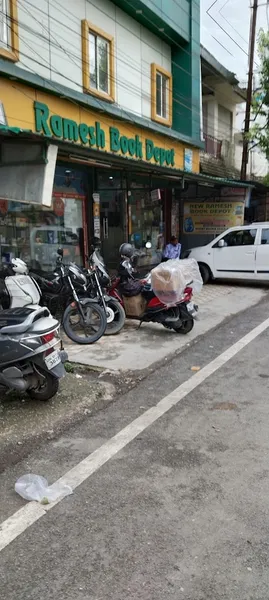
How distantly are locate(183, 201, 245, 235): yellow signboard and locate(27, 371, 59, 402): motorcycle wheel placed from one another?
11.3 m

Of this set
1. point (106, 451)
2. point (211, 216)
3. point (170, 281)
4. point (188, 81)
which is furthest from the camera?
point (211, 216)

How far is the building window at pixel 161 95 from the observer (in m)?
13.3

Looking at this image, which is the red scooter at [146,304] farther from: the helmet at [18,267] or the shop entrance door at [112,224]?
the shop entrance door at [112,224]

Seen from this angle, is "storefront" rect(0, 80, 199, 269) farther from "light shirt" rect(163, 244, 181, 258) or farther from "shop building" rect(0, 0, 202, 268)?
"light shirt" rect(163, 244, 181, 258)

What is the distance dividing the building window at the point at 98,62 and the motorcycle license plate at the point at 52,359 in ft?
25.0

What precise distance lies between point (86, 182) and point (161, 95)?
424cm

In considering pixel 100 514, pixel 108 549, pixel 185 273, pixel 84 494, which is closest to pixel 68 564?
pixel 108 549

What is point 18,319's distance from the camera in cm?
464

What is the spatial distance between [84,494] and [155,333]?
464 cm

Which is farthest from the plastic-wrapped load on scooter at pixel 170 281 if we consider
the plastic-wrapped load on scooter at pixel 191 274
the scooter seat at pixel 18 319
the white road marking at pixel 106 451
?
the scooter seat at pixel 18 319

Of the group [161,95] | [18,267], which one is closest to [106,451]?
[18,267]

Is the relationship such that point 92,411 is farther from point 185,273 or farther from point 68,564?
point 185,273

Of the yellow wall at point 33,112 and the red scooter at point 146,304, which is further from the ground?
the yellow wall at point 33,112

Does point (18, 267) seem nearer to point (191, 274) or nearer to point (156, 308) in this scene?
point (156, 308)
